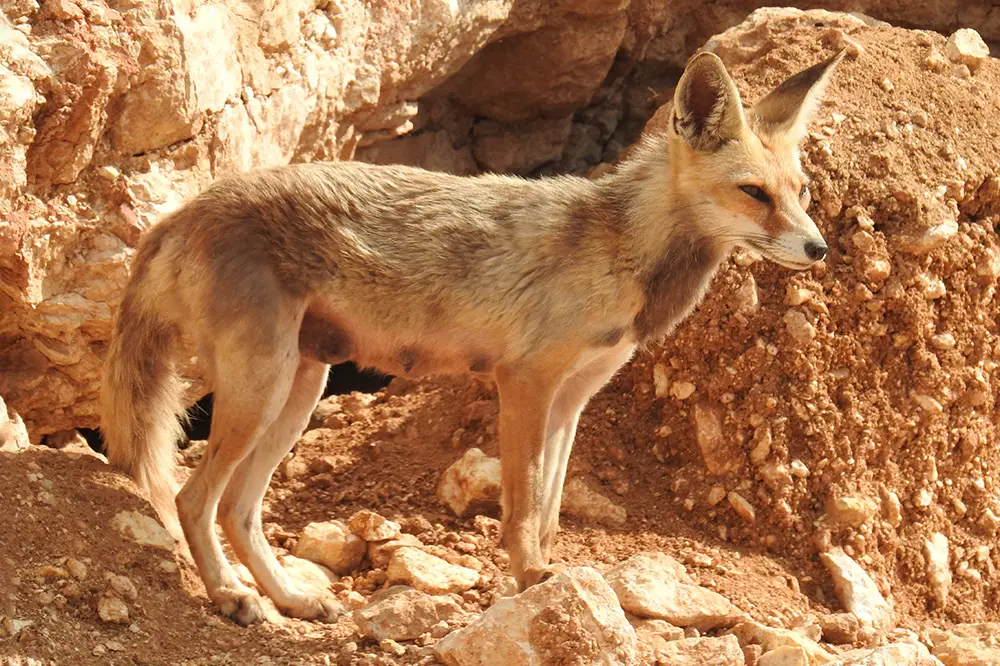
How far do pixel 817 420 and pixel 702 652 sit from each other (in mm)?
2174

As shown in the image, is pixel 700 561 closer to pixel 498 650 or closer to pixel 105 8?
pixel 498 650

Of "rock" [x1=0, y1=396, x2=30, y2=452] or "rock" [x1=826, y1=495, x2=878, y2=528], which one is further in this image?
"rock" [x1=826, y1=495, x2=878, y2=528]

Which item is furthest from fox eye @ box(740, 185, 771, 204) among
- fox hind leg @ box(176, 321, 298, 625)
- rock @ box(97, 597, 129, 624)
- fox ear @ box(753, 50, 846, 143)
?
rock @ box(97, 597, 129, 624)

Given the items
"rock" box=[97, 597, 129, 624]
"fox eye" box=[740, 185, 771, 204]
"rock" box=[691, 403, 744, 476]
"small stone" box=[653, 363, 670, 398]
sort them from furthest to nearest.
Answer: "small stone" box=[653, 363, 670, 398] → "rock" box=[691, 403, 744, 476] → "fox eye" box=[740, 185, 771, 204] → "rock" box=[97, 597, 129, 624]

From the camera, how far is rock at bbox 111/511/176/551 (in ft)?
17.1

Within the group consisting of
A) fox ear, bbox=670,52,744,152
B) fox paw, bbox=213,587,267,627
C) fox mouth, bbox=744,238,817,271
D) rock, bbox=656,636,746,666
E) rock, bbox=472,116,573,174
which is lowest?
fox paw, bbox=213,587,267,627

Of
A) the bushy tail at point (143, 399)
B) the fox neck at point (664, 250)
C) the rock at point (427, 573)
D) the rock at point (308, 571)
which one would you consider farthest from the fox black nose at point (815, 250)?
the bushy tail at point (143, 399)

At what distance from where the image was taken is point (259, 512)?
18.0 ft

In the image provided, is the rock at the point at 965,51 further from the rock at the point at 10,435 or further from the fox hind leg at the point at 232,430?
the rock at the point at 10,435

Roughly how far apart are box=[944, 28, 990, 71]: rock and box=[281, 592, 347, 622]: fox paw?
5570 millimetres

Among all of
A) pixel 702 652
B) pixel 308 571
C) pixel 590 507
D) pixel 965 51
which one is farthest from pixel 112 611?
pixel 965 51

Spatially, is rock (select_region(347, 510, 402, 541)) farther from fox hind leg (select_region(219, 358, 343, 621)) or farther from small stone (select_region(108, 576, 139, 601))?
small stone (select_region(108, 576, 139, 601))

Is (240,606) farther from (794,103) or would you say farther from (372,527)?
(794,103)

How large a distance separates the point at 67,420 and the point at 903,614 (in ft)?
15.8
